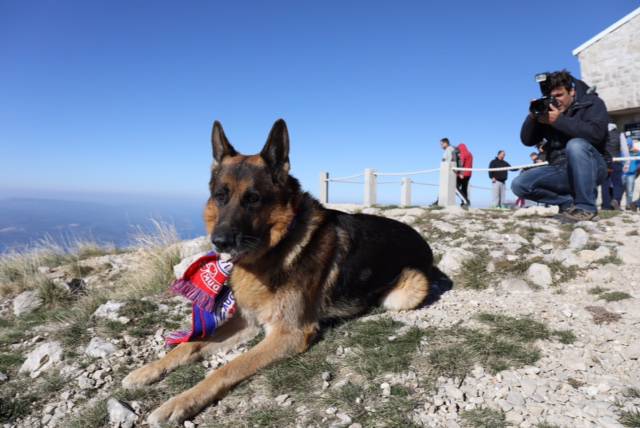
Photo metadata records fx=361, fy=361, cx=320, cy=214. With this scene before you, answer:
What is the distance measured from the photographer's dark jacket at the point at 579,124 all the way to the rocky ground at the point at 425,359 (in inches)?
66.6

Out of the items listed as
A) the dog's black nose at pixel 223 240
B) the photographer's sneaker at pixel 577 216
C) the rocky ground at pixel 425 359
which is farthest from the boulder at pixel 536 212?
the dog's black nose at pixel 223 240

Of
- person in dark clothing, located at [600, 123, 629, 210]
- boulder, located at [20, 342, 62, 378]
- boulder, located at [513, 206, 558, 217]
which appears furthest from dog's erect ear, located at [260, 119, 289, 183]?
person in dark clothing, located at [600, 123, 629, 210]

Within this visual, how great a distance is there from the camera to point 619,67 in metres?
16.2

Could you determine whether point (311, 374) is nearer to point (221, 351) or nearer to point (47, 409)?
point (221, 351)

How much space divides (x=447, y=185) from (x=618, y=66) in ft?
38.6

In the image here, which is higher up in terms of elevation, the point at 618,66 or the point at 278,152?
the point at 618,66

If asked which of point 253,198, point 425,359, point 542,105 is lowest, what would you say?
point 425,359

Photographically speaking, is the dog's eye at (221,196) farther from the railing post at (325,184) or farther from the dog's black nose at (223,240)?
the railing post at (325,184)

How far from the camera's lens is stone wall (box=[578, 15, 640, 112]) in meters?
15.7

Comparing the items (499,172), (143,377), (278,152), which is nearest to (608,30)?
(499,172)

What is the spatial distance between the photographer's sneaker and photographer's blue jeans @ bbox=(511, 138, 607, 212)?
7 centimetres

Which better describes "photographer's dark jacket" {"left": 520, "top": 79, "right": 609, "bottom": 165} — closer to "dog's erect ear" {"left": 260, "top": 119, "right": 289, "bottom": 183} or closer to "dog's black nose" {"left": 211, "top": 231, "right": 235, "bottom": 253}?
"dog's erect ear" {"left": 260, "top": 119, "right": 289, "bottom": 183}

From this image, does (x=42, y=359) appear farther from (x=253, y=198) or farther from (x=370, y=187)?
(x=370, y=187)

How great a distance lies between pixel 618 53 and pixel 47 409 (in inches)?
881
